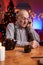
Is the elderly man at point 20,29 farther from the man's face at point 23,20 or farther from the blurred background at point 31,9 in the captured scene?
the blurred background at point 31,9

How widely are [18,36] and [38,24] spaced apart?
3.27m

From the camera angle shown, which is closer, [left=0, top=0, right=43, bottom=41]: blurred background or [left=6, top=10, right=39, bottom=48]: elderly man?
[left=6, top=10, right=39, bottom=48]: elderly man

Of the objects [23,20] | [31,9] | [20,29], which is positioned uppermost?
[31,9]

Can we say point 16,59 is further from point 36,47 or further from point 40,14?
point 40,14

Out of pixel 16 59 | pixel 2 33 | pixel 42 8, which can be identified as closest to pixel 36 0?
pixel 42 8

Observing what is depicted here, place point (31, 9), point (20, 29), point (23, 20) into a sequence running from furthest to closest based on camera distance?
point (31, 9), point (20, 29), point (23, 20)

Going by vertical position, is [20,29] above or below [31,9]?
below

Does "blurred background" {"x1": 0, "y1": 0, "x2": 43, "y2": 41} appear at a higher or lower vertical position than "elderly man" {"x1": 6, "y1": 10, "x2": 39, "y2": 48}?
higher

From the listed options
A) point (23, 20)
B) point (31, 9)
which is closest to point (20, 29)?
point (23, 20)

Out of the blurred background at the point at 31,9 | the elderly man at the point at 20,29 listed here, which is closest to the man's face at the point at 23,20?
the elderly man at the point at 20,29

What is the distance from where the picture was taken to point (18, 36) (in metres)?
2.63

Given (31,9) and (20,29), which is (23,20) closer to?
(20,29)

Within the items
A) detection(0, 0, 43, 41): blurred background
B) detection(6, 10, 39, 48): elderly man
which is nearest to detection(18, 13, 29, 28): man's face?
detection(6, 10, 39, 48): elderly man

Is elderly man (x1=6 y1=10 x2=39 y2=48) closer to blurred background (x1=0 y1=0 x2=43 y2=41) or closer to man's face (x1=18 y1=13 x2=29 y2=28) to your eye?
man's face (x1=18 y1=13 x2=29 y2=28)
